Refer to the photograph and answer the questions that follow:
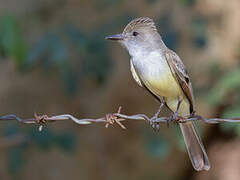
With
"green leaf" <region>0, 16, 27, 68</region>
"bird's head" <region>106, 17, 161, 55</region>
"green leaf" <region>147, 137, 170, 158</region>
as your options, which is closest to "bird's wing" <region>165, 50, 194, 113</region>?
"bird's head" <region>106, 17, 161, 55</region>

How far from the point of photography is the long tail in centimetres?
379

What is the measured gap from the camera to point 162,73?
403 cm

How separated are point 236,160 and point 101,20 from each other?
11.0 feet

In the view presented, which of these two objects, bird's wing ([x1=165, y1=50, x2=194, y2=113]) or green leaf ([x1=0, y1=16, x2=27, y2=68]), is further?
green leaf ([x1=0, y1=16, x2=27, y2=68])

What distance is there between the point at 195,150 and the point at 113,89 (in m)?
3.24

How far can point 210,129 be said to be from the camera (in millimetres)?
7785

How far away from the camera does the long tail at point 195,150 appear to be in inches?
149

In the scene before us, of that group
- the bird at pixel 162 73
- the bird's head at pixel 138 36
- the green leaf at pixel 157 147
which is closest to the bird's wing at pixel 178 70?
the bird at pixel 162 73

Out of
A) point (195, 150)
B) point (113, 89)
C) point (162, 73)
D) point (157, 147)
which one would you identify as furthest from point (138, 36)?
point (113, 89)

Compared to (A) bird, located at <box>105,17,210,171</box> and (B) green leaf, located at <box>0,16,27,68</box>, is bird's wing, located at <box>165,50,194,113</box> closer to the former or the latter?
(A) bird, located at <box>105,17,210,171</box>

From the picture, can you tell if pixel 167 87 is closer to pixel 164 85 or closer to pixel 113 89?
pixel 164 85

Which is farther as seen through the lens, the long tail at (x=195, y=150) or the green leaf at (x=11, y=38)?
the green leaf at (x=11, y=38)

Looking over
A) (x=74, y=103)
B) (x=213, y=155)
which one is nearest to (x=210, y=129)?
(x=213, y=155)

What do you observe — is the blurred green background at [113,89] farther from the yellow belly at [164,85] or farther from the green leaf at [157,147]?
the yellow belly at [164,85]
